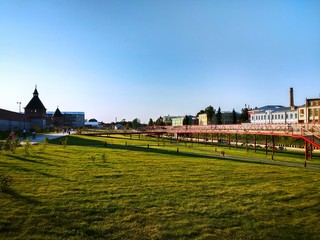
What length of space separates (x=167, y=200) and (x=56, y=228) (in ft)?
14.6

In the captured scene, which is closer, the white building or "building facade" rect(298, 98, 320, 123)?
"building facade" rect(298, 98, 320, 123)

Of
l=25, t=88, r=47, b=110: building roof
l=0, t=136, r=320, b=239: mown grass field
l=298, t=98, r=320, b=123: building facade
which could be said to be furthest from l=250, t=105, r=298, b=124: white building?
l=25, t=88, r=47, b=110: building roof

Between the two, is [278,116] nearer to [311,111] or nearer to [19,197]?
[311,111]

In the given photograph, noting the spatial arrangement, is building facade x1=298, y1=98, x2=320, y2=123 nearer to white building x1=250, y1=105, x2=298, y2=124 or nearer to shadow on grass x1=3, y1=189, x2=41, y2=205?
white building x1=250, y1=105, x2=298, y2=124

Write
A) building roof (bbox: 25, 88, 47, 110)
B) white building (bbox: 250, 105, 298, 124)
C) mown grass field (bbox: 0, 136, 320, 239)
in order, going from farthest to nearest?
building roof (bbox: 25, 88, 47, 110) → white building (bbox: 250, 105, 298, 124) → mown grass field (bbox: 0, 136, 320, 239)

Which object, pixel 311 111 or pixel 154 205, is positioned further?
pixel 311 111

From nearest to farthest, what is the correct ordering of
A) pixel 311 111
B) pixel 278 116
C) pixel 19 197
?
1. pixel 19 197
2. pixel 311 111
3. pixel 278 116

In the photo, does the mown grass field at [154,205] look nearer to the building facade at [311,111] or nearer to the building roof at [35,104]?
the building facade at [311,111]

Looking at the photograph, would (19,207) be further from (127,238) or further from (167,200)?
(167,200)

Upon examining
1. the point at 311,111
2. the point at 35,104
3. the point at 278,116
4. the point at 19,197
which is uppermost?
the point at 35,104

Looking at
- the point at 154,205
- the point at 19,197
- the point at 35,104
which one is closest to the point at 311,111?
the point at 154,205

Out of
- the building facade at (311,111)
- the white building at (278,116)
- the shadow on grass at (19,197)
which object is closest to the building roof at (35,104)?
the white building at (278,116)

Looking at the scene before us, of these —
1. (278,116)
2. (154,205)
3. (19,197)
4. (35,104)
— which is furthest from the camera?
(35,104)

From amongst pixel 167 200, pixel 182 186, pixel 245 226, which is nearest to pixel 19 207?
pixel 167 200
